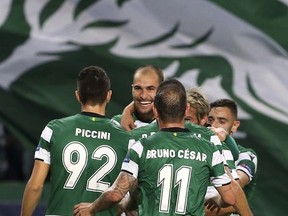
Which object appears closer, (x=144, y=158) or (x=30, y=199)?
(x=144, y=158)

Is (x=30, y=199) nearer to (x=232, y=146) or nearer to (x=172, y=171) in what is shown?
(x=172, y=171)

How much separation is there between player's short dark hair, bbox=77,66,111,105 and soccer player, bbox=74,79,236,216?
649 mm

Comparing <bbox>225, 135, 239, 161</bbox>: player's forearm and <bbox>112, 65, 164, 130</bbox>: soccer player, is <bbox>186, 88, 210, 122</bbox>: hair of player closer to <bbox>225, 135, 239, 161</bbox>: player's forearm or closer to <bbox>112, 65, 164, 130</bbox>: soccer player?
<bbox>225, 135, 239, 161</bbox>: player's forearm

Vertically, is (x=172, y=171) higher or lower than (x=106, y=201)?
higher

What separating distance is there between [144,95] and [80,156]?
1092 millimetres

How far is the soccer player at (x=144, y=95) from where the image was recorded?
8.12 metres

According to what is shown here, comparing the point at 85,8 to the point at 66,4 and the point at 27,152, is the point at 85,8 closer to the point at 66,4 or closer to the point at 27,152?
the point at 66,4

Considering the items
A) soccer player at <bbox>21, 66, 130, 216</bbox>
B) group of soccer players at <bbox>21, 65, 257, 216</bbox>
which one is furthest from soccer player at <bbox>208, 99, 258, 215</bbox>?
soccer player at <bbox>21, 66, 130, 216</bbox>

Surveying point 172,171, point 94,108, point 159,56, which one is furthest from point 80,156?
point 159,56

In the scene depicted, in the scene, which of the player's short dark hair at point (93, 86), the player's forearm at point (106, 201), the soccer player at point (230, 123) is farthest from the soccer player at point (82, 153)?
the soccer player at point (230, 123)

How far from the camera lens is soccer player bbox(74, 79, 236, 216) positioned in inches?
258

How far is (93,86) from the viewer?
7.16 meters

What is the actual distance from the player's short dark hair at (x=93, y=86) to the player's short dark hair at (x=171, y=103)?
2.12ft

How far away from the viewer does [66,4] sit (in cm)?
1081
